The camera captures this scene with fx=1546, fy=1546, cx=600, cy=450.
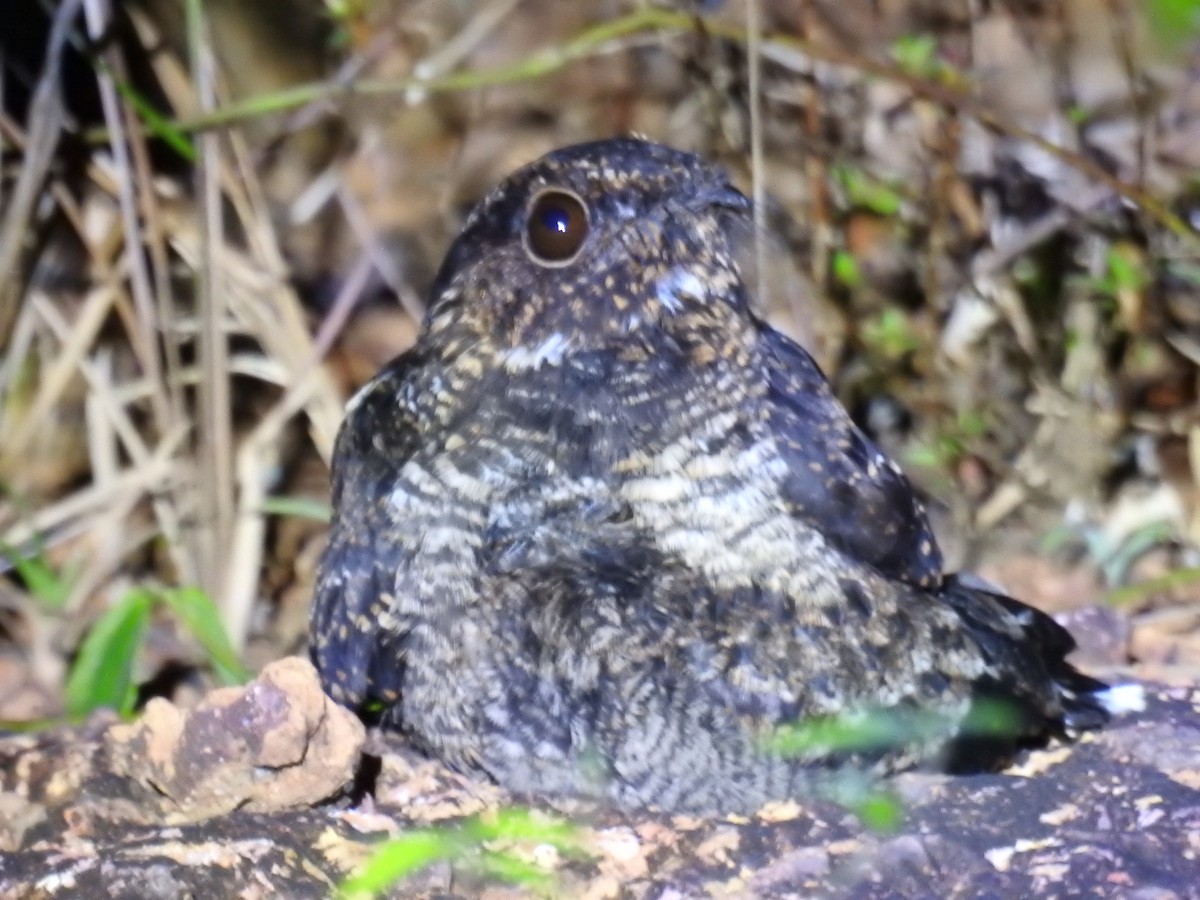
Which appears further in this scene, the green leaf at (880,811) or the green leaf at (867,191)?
the green leaf at (867,191)

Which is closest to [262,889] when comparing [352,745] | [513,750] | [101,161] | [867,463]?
[352,745]

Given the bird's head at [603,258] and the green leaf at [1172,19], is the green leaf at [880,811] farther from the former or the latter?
→ the green leaf at [1172,19]

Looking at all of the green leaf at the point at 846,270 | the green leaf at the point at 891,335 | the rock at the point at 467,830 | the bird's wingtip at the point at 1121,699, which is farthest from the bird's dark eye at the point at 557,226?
the green leaf at the point at 891,335

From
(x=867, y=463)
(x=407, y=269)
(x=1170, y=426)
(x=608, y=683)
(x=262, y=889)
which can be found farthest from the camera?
(x=407, y=269)

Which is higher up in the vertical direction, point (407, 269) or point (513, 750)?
point (407, 269)

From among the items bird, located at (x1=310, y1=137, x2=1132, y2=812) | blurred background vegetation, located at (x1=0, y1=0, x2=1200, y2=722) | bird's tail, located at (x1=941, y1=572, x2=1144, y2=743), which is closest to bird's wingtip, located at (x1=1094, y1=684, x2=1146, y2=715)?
bird's tail, located at (x1=941, y1=572, x2=1144, y2=743)

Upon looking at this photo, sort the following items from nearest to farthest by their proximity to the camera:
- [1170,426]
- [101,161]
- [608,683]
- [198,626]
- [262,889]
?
[262,889]
[608,683]
[198,626]
[101,161]
[1170,426]

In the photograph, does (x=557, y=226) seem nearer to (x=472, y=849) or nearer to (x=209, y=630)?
(x=472, y=849)

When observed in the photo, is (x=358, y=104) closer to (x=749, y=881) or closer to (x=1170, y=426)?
(x=1170, y=426)
